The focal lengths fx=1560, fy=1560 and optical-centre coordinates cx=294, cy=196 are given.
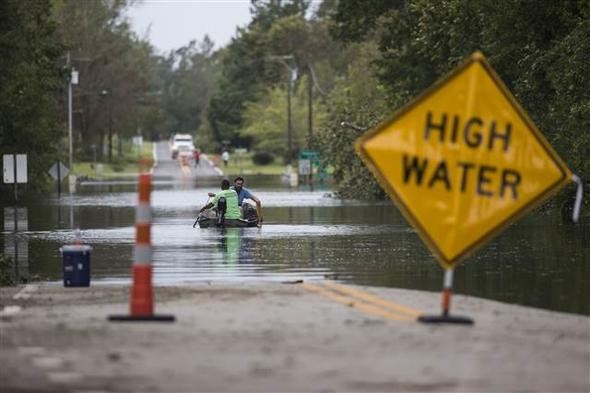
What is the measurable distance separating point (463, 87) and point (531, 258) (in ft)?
43.1

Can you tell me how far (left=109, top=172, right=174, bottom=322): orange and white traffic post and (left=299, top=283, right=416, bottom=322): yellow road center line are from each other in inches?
80.5

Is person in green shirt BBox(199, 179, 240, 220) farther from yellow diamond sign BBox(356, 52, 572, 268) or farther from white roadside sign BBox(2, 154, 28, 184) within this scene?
yellow diamond sign BBox(356, 52, 572, 268)

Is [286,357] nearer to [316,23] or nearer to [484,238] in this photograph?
[484,238]

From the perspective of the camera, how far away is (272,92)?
15675 cm

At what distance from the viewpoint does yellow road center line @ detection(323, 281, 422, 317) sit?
14.7 metres

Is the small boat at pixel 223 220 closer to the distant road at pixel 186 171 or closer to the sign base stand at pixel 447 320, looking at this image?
the sign base stand at pixel 447 320

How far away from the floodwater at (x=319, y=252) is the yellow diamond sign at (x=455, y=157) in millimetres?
3384

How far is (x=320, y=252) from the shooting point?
28016 mm

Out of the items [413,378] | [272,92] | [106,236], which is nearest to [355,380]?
[413,378]

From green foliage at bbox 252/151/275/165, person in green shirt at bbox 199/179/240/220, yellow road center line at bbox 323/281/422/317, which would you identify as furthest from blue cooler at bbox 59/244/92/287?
green foliage at bbox 252/151/275/165

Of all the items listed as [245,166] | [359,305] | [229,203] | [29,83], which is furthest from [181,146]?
[359,305]

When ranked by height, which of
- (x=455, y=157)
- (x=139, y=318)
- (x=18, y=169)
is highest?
(x=455, y=157)

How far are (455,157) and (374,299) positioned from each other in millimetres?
3000

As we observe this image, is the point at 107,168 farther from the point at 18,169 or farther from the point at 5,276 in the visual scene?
the point at 5,276
